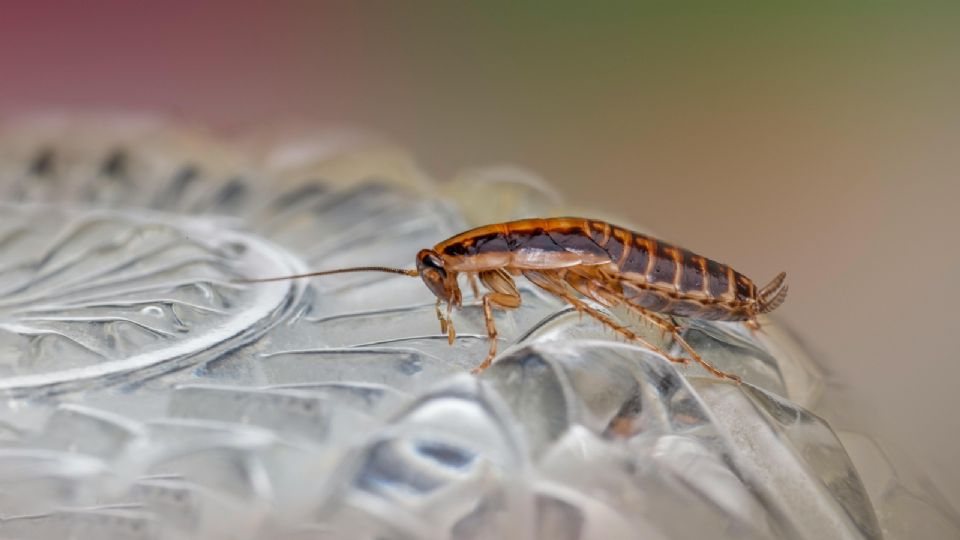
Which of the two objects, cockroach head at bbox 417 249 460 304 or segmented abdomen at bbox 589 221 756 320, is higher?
cockroach head at bbox 417 249 460 304

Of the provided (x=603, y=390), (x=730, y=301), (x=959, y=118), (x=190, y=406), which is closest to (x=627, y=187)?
(x=959, y=118)

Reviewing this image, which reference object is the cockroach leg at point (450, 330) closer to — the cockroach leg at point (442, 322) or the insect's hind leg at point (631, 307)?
the cockroach leg at point (442, 322)

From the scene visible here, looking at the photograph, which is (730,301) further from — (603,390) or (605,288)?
(603,390)

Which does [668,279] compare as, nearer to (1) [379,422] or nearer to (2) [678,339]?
(2) [678,339]

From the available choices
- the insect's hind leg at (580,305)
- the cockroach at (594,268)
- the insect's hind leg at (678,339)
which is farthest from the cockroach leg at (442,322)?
the insect's hind leg at (678,339)

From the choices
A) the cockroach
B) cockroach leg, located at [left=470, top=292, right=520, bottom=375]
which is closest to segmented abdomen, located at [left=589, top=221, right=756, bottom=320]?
the cockroach

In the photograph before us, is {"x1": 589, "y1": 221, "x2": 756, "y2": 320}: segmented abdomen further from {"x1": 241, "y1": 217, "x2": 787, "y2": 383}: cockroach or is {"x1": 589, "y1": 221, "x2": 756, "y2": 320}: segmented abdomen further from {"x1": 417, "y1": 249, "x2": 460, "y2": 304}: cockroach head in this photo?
{"x1": 417, "y1": 249, "x2": 460, "y2": 304}: cockroach head
